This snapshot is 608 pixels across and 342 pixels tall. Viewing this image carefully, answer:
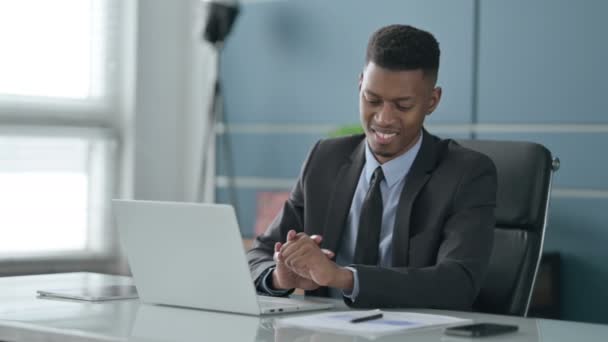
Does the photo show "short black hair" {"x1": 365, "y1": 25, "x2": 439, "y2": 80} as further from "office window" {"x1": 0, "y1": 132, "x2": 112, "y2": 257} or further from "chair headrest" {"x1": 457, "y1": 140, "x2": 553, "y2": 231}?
"office window" {"x1": 0, "y1": 132, "x2": 112, "y2": 257}

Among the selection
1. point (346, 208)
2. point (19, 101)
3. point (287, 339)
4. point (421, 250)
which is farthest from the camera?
point (19, 101)

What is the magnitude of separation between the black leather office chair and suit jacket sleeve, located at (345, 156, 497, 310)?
0.10 m

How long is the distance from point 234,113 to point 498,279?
8.79ft

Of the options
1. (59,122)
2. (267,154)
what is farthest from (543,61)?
(59,122)

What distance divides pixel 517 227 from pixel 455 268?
1.06 feet

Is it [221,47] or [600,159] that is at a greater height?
[221,47]

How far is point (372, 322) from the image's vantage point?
1743 millimetres

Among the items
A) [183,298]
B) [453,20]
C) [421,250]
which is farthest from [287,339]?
[453,20]

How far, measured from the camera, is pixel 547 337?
5.53 ft

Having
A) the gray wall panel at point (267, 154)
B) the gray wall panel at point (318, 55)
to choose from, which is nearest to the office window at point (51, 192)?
the gray wall panel at point (267, 154)

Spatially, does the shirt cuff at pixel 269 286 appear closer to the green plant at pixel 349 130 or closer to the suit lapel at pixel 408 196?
the suit lapel at pixel 408 196

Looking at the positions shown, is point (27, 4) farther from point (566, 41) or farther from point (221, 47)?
point (566, 41)

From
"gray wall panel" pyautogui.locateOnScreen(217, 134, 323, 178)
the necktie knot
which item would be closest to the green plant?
"gray wall panel" pyautogui.locateOnScreen(217, 134, 323, 178)

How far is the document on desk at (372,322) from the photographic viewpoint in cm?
165
